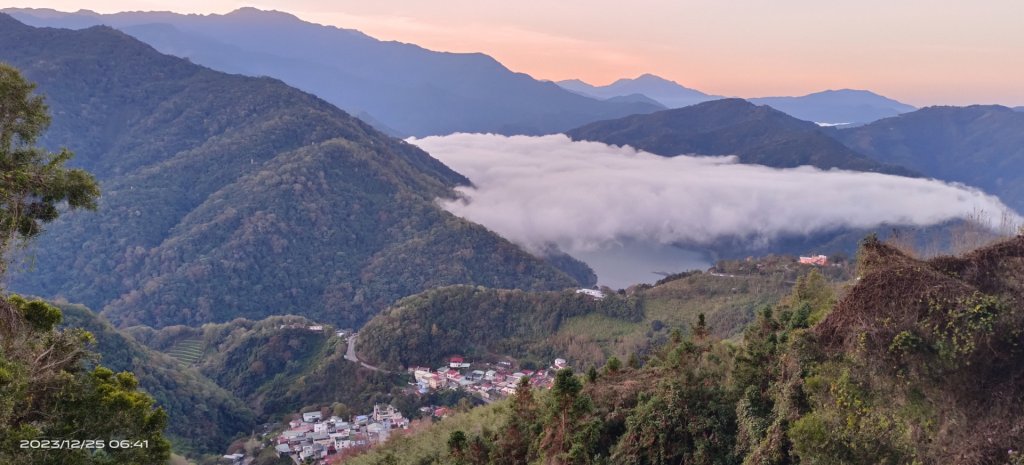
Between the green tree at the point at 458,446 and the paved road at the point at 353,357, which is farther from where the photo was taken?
the paved road at the point at 353,357

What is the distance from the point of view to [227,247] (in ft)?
235

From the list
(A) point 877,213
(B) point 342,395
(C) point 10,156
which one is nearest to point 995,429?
(C) point 10,156

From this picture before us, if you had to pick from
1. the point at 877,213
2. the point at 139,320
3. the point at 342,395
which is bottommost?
the point at 139,320

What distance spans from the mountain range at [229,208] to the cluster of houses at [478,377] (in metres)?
29.0

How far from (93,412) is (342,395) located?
105 ft

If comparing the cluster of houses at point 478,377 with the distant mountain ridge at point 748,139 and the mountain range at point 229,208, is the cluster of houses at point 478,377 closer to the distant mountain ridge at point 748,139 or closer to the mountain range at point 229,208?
the mountain range at point 229,208

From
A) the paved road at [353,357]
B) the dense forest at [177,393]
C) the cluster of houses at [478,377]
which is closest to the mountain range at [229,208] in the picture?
the paved road at [353,357]

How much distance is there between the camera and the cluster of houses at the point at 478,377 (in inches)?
1417

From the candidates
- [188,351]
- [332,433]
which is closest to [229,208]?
[188,351]

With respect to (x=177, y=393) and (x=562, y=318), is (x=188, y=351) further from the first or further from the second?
(x=562, y=318)

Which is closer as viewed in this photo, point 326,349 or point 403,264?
point 326,349

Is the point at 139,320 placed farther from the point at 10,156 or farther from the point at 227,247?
the point at 10,156

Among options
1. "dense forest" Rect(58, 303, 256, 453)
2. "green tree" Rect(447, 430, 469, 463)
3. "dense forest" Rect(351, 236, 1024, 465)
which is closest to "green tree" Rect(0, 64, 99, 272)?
"green tree" Rect(447, 430, 469, 463)

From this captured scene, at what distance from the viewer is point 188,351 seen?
5066 centimetres
